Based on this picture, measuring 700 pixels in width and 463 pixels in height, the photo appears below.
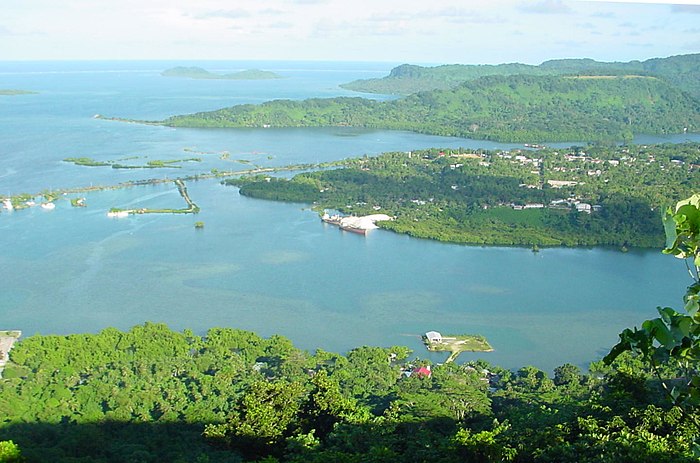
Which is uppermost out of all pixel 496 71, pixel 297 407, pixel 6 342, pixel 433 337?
pixel 496 71

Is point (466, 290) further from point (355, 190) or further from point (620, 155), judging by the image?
point (620, 155)

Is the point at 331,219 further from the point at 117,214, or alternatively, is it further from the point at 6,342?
the point at 6,342

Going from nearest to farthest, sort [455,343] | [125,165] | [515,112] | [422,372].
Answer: [422,372] < [455,343] < [125,165] < [515,112]

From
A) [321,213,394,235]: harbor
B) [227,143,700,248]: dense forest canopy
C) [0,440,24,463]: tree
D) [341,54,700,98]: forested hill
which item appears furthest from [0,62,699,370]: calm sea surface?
[341,54,700,98]: forested hill

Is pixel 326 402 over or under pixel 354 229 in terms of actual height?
over

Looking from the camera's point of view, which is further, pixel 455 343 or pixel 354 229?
pixel 354 229

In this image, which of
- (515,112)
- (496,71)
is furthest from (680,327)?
(496,71)
